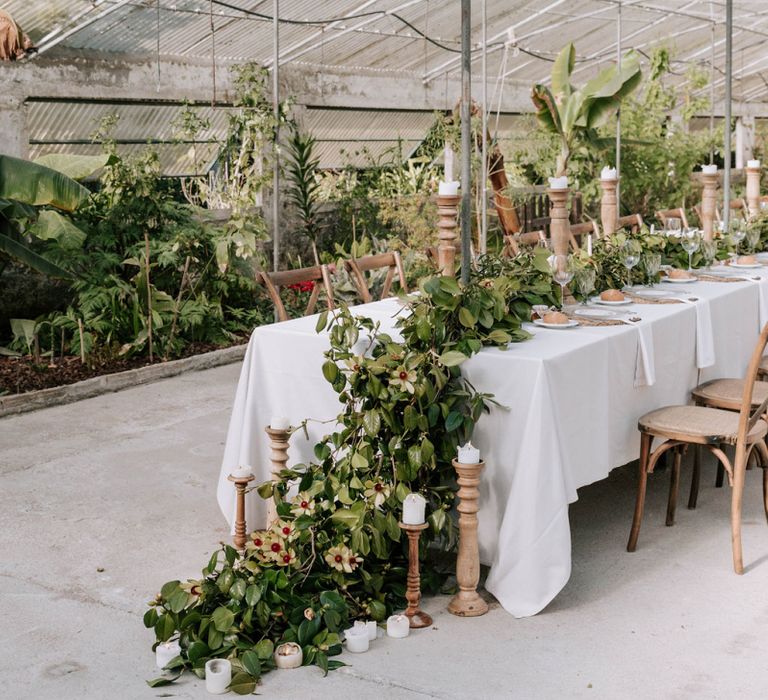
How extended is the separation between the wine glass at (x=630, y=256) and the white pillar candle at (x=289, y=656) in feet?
8.77

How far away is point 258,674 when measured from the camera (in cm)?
319

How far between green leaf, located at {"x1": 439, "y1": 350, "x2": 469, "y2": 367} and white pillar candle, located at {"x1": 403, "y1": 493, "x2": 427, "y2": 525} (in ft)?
1.40

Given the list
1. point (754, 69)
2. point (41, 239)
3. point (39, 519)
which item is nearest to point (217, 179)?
point (41, 239)

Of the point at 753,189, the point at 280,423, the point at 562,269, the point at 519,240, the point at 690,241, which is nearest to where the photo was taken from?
the point at 280,423

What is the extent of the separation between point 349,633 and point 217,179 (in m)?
6.95

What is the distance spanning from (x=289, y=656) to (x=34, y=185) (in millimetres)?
4069

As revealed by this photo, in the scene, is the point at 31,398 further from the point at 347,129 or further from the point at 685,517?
the point at 347,129

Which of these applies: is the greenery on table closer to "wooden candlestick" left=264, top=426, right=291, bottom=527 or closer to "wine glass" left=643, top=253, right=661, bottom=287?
"wooden candlestick" left=264, top=426, right=291, bottom=527

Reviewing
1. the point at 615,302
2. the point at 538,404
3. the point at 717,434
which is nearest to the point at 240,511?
the point at 538,404

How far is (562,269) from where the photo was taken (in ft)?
15.8

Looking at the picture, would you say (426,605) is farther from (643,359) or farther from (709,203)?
(709,203)

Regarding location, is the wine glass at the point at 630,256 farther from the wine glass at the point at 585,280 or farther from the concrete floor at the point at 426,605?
the concrete floor at the point at 426,605

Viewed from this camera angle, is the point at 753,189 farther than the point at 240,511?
Yes

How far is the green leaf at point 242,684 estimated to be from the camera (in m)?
3.12
